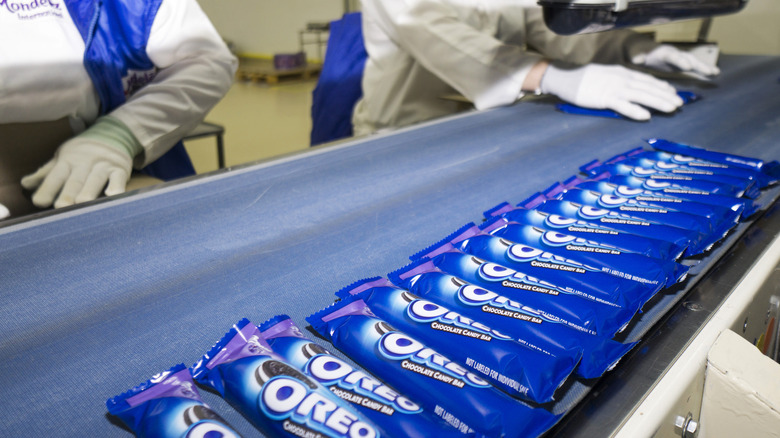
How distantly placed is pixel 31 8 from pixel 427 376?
1.04 metres

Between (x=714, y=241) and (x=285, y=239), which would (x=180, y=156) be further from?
(x=714, y=241)

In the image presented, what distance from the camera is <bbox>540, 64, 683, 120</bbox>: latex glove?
136 cm

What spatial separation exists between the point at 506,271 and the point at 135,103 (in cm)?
98

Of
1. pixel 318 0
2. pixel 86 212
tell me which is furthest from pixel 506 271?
pixel 318 0

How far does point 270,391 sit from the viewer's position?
0.43m

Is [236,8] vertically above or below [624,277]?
above

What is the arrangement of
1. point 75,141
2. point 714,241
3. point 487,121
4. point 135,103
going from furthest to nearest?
point 487,121 < point 135,103 < point 75,141 < point 714,241

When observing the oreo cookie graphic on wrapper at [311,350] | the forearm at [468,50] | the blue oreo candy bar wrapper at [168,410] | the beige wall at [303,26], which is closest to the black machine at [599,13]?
the forearm at [468,50]

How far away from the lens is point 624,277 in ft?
2.01

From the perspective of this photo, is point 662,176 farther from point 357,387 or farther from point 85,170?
point 85,170

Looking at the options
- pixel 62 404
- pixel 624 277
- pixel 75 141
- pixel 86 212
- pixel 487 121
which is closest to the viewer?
pixel 62 404

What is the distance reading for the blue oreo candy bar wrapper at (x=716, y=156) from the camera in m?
0.95

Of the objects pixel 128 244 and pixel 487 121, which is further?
pixel 487 121

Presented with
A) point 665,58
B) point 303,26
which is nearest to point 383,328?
point 665,58
